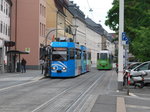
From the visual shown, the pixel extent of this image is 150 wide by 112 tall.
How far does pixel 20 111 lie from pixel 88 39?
122 meters

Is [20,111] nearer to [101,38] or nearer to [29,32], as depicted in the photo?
[29,32]

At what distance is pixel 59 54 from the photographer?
3197cm

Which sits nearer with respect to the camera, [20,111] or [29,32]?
[20,111]

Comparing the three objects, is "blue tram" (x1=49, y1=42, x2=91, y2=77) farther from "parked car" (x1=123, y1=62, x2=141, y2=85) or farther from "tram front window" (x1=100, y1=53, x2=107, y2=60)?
"tram front window" (x1=100, y1=53, x2=107, y2=60)

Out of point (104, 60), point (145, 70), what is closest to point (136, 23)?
point (104, 60)

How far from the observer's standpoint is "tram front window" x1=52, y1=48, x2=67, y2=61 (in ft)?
104

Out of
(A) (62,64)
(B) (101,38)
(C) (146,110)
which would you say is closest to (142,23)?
(A) (62,64)

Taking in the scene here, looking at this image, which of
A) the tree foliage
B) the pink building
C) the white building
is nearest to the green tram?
the tree foliage

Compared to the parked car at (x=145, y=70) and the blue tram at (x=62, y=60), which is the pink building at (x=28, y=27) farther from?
the parked car at (x=145, y=70)

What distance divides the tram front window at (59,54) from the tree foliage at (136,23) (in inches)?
238

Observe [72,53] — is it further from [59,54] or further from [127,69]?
[127,69]

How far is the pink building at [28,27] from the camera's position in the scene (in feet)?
198

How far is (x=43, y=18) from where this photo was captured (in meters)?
64.6

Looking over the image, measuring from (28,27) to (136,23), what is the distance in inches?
825
